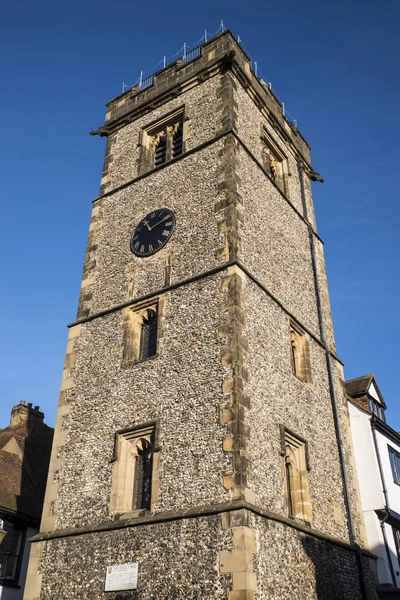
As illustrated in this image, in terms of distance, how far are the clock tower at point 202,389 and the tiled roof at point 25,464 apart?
11.3 feet

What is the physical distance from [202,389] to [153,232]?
4.85 meters

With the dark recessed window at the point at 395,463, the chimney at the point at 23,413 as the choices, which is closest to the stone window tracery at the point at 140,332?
the dark recessed window at the point at 395,463

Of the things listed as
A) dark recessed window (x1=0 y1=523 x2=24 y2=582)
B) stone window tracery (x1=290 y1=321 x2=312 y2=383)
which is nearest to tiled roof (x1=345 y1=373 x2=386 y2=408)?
stone window tracery (x1=290 y1=321 x2=312 y2=383)

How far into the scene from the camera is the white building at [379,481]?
14.1m

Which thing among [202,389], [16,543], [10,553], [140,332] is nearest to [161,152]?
[140,332]

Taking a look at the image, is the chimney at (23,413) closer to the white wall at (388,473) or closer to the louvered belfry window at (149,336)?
the louvered belfry window at (149,336)

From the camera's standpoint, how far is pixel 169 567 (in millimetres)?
9602

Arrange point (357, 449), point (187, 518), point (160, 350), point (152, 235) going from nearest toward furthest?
point (187, 518) → point (160, 350) → point (152, 235) → point (357, 449)

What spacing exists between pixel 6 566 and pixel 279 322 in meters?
8.46

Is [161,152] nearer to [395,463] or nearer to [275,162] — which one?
[275,162]

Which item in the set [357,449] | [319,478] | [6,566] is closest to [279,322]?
[319,478]

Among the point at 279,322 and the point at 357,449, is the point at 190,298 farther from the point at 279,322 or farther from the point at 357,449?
the point at 357,449

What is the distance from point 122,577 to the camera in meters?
9.98

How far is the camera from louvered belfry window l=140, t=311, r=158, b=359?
42.7ft
